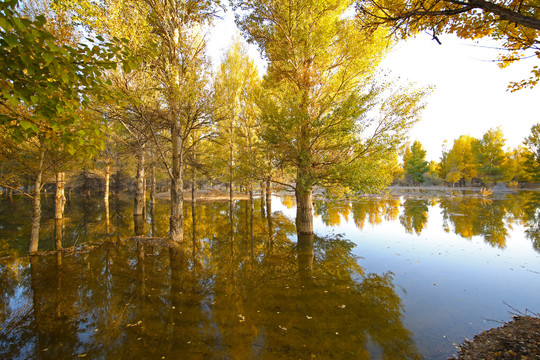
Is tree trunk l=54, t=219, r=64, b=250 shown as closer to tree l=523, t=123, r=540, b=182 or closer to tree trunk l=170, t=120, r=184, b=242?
tree trunk l=170, t=120, r=184, b=242

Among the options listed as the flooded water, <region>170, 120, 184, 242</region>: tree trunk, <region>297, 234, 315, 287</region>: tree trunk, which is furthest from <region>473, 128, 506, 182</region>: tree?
<region>170, 120, 184, 242</region>: tree trunk

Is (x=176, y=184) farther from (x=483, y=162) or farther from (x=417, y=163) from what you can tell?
(x=417, y=163)

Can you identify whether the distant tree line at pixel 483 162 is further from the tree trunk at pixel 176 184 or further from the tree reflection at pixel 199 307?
the tree trunk at pixel 176 184

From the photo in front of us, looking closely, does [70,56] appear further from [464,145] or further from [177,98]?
[464,145]

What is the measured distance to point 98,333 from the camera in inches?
175

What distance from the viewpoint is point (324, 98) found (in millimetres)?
10117

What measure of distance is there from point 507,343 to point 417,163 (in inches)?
2671

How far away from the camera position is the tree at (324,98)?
30.0 feet

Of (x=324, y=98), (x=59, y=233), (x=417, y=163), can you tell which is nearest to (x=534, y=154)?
(x=417, y=163)

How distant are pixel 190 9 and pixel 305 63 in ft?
19.1

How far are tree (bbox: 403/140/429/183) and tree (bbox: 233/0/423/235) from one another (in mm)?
62193

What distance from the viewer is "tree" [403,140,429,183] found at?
60781 millimetres

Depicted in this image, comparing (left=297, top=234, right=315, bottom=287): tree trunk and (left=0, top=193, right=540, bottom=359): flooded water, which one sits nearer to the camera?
(left=0, top=193, right=540, bottom=359): flooded water

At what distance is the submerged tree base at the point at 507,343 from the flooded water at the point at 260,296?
297mm
